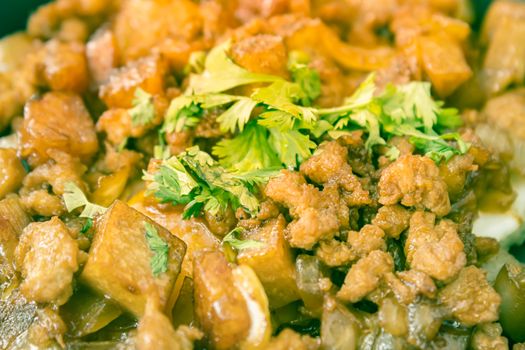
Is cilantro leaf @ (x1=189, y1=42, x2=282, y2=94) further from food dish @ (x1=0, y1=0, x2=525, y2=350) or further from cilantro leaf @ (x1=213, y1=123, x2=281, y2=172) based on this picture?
cilantro leaf @ (x1=213, y1=123, x2=281, y2=172)

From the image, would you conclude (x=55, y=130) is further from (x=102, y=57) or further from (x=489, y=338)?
(x=489, y=338)

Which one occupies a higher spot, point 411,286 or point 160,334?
point 160,334

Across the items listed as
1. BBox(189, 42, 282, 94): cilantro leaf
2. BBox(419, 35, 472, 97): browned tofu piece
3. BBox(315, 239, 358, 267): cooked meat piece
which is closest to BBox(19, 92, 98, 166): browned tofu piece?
BBox(189, 42, 282, 94): cilantro leaf

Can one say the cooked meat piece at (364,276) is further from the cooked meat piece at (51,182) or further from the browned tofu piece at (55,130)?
the browned tofu piece at (55,130)

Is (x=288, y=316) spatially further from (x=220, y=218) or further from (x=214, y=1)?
(x=214, y=1)

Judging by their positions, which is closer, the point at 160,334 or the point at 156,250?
the point at 160,334

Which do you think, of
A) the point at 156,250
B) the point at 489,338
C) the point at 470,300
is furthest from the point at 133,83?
the point at 489,338
